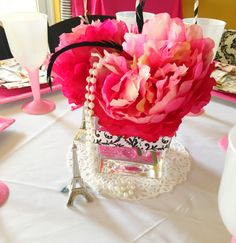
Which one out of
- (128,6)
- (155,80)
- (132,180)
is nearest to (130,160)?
(132,180)

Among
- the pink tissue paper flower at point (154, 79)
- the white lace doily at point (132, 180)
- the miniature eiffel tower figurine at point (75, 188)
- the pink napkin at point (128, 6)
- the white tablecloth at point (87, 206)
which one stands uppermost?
the pink tissue paper flower at point (154, 79)

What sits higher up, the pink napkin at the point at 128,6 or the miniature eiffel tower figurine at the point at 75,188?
the pink napkin at the point at 128,6

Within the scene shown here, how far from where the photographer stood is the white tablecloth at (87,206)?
43cm

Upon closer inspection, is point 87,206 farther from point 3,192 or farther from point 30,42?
point 30,42

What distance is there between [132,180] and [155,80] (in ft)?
0.71

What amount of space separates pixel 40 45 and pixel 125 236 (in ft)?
1.55

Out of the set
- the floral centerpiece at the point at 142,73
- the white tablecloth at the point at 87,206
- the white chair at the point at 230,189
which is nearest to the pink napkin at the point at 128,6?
the white tablecloth at the point at 87,206

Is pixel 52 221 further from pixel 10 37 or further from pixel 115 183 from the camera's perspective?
pixel 10 37

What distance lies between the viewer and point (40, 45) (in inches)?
27.7

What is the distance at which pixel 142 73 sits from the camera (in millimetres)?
379

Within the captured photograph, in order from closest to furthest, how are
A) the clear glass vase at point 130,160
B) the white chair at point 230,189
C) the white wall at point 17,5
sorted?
the white chair at point 230,189 < the clear glass vase at point 130,160 < the white wall at point 17,5

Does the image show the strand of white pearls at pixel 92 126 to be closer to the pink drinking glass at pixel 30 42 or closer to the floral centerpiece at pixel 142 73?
the floral centerpiece at pixel 142 73

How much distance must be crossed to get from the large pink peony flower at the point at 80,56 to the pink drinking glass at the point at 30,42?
0.25m

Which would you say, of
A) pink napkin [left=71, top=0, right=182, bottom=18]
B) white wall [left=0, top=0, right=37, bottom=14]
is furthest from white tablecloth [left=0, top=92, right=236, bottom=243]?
white wall [left=0, top=0, right=37, bottom=14]
